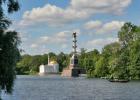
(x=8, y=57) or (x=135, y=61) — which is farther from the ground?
(x=135, y=61)

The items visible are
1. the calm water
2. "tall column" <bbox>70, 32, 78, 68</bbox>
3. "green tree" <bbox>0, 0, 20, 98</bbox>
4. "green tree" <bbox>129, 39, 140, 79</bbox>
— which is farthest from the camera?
"tall column" <bbox>70, 32, 78, 68</bbox>

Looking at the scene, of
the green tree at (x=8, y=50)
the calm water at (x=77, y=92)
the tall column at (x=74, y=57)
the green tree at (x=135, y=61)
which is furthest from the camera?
the tall column at (x=74, y=57)

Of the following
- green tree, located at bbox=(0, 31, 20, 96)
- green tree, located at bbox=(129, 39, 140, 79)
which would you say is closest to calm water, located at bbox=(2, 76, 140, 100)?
green tree, located at bbox=(0, 31, 20, 96)

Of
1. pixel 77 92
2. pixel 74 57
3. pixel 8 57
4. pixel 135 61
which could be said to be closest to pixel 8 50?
pixel 8 57

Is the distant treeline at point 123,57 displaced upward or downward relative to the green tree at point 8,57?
upward

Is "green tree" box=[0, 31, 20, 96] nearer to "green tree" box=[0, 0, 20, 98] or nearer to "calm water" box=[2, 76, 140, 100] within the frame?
"green tree" box=[0, 0, 20, 98]

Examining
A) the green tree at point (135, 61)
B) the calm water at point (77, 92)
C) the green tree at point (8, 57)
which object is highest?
the green tree at point (135, 61)

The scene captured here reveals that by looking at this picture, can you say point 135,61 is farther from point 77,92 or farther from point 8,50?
point 8,50

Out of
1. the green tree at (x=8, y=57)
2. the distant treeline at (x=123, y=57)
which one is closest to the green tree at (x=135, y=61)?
the distant treeline at (x=123, y=57)

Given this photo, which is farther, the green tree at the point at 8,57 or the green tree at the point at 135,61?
the green tree at the point at 135,61

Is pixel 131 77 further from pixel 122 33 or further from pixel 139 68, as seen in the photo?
pixel 122 33

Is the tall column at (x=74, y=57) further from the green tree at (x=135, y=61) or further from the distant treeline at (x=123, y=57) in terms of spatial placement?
the green tree at (x=135, y=61)

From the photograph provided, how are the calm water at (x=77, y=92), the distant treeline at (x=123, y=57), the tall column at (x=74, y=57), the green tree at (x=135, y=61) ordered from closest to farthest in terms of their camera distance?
the calm water at (x=77, y=92)
the green tree at (x=135, y=61)
the distant treeline at (x=123, y=57)
the tall column at (x=74, y=57)

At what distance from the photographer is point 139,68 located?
148 metres
